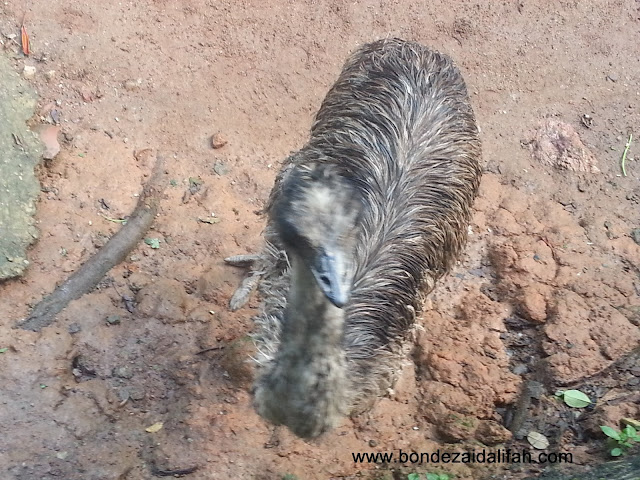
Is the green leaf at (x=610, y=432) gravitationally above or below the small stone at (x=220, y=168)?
below

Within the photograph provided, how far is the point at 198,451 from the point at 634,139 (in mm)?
4825

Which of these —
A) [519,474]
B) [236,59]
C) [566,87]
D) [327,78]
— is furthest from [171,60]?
[519,474]

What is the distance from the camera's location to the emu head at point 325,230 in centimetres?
234

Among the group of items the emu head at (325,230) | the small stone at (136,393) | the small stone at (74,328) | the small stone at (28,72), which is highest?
the small stone at (28,72)

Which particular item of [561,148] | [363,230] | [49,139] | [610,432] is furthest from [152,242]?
[561,148]

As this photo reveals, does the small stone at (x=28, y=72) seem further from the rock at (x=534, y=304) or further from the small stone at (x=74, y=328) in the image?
the rock at (x=534, y=304)

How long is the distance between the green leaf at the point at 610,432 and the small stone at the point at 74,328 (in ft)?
10.7

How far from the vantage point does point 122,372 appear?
4.05m

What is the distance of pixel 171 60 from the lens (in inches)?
237

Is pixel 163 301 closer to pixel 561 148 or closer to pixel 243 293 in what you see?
pixel 243 293

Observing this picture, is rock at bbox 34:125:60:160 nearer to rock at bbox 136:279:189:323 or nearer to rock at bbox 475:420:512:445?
rock at bbox 136:279:189:323

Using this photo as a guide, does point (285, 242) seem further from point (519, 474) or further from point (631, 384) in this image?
point (631, 384)

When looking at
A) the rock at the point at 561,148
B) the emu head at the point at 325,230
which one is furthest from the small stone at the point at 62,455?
the rock at the point at 561,148

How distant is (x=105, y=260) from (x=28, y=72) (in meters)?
2.15
